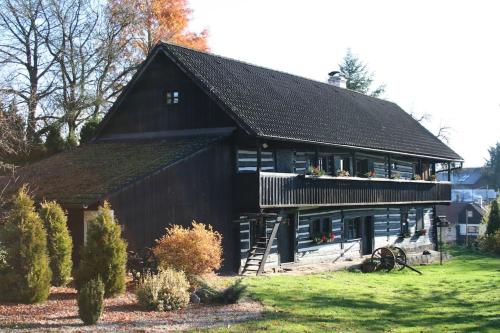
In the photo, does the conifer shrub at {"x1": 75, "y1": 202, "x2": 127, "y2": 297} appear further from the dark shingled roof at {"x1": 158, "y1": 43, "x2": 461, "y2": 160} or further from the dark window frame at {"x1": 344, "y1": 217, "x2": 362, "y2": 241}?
the dark window frame at {"x1": 344, "y1": 217, "x2": 362, "y2": 241}

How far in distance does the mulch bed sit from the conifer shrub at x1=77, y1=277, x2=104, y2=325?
6.6 inches

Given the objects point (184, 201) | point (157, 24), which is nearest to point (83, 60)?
point (157, 24)

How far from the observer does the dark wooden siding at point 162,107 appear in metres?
23.1

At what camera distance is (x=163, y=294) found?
1370 cm

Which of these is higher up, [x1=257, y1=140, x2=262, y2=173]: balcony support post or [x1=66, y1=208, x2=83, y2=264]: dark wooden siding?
[x1=257, y1=140, x2=262, y2=173]: balcony support post

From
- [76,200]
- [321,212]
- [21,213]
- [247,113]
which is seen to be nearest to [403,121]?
[321,212]

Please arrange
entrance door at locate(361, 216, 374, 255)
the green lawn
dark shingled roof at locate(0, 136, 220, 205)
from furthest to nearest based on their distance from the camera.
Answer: entrance door at locate(361, 216, 374, 255), dark shingled roof at locate(0, 136, 220, 205), the green lawn

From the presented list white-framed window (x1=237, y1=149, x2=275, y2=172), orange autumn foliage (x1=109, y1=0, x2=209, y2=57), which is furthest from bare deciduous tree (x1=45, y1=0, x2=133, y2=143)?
white-framed window (x1=237, y1=149, x2=275, y2=172)

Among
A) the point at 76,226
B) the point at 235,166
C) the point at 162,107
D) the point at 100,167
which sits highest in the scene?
the point at 162,107

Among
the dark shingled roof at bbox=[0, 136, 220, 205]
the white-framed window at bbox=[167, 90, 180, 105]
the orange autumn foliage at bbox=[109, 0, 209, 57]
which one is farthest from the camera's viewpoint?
the orange autumn foliage at bbox=[109, 0, 209, 57]

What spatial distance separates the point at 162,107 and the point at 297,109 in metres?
5.91

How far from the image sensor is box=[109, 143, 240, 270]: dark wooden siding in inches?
728

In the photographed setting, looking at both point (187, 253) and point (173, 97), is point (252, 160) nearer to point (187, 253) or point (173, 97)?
point (173, 97)

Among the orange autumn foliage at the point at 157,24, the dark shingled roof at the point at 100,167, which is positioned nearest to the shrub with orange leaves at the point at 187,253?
the dark shingled roof at the point at 100,167
